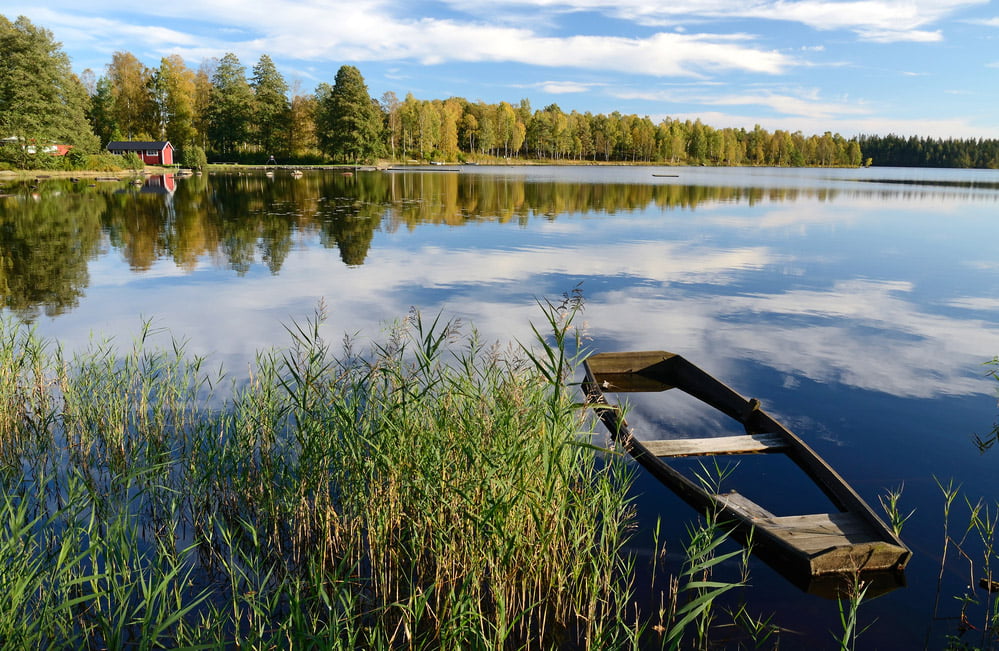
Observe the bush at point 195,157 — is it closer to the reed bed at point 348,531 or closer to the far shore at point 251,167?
the far shore at point 251,167

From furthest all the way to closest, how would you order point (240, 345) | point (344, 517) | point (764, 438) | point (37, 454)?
1. point (240, 345)
2. point (764, 438)
3. point (37, 454)
4. point (344, 517)

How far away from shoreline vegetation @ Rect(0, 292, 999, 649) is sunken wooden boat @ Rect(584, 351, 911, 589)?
1.20 feet

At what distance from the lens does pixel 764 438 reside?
8.95 meters

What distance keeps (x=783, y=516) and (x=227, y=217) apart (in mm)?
33216

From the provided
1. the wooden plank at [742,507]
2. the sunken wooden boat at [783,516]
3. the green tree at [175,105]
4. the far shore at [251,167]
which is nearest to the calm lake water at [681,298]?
the sunken wooden boat at [783,516]

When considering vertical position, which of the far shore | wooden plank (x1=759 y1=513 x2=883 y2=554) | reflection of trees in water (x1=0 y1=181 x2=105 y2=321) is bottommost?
wooden plank (x1=759 y1=513 x2=883 y2=554)

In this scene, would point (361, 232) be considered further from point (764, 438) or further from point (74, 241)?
point (764, 438)

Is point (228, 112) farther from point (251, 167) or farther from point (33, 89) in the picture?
point (33, 89)

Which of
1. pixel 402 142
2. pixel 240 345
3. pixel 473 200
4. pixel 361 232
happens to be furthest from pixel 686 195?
pixel 402 142

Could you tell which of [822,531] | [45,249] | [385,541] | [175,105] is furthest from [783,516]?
[175,105]

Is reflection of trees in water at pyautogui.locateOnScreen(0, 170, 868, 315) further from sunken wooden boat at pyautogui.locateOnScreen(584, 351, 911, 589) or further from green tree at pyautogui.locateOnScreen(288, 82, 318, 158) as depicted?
green tree at pyautogui.locateOnScreen(288, 82, 318, 158)

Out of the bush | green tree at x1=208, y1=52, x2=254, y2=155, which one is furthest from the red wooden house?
green tree at x1=208, y1=52, x2=254, y2=155

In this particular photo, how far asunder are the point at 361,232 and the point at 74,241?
11330 millimetres

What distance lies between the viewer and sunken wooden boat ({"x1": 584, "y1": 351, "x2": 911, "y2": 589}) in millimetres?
6094
